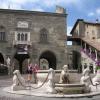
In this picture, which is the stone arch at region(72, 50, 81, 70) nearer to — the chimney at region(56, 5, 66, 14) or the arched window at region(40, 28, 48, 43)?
the arched window at region(40, 28, 48, 43)

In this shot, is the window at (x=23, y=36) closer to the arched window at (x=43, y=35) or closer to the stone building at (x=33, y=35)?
the stone building at (x=33, y=35)

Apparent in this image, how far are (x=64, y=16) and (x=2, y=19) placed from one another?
8.51m

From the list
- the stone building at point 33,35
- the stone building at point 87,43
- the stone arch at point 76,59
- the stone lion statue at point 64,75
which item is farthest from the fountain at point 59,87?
the stone arch at point 76,59

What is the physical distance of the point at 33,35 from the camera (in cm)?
4525

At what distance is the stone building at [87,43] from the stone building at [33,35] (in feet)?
11.0

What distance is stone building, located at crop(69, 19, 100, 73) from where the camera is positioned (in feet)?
154

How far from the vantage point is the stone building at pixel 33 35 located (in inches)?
Result: 1751

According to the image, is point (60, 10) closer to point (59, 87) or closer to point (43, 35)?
point (43, 35)

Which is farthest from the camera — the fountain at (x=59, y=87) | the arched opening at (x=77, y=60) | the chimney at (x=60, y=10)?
the arched opening at (x=77, y=60)

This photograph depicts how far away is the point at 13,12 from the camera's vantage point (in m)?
44.8

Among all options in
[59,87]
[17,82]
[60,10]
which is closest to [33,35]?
[60,10]

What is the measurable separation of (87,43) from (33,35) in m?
9.07

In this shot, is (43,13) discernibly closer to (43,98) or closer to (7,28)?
(7,28)

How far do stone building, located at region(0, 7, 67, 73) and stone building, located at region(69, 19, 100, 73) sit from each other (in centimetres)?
337
